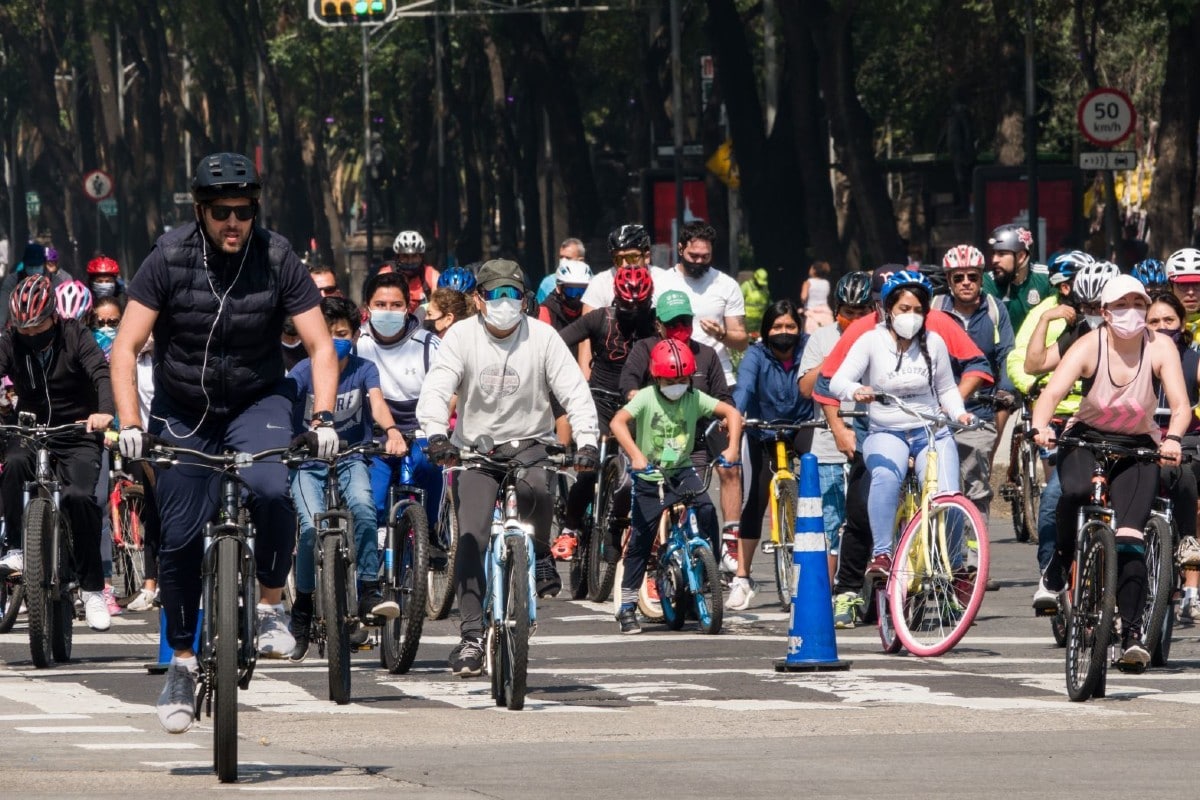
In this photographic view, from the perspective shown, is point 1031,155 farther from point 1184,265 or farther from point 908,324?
point 908,324

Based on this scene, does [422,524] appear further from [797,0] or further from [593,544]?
[797,0]

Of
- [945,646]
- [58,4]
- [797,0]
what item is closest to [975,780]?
[945,646]

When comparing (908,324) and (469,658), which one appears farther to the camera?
(908,324)

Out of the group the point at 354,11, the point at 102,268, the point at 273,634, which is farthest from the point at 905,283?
the point at 354,11

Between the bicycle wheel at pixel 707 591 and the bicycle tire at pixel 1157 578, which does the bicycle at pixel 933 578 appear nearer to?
the bicycle tire at pixel 1157 578

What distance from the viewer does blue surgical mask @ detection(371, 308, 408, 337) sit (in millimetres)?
13922

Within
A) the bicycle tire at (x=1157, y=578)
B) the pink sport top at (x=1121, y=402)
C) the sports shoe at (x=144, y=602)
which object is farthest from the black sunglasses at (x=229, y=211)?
the sports shoe at (x=144, y=602)

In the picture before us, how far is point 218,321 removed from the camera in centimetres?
868

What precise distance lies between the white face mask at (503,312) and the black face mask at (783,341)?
3636 mm

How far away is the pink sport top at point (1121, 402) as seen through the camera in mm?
11000

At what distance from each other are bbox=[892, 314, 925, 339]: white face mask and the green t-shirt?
124cm

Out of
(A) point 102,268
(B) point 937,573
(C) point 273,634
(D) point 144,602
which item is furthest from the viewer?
(A) point 102,268

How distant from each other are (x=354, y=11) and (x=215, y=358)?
85.5 ft

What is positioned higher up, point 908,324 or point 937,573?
point 908,324
